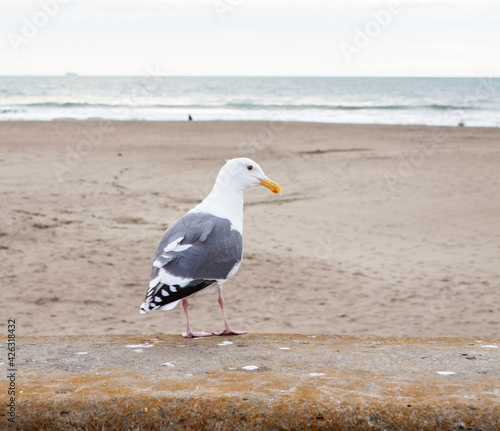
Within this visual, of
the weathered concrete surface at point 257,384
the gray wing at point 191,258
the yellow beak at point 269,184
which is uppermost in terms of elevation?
the yellow beak at point 269,184

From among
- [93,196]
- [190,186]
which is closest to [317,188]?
[190,186]

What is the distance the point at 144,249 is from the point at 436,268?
3.93 m

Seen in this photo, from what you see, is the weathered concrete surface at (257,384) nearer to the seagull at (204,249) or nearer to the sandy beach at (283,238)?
the seagull at (204,249)

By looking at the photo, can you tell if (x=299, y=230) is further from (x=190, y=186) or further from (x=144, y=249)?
(x=190, y=186)

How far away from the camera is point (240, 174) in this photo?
378 centimetres

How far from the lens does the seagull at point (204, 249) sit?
10.4 feet

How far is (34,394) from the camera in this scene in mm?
1854

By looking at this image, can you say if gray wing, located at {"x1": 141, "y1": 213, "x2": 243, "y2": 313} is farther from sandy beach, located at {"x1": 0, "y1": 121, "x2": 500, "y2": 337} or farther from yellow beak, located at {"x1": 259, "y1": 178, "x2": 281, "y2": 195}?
sandy beach, located at {"x1": 0, "y1": 121, "x2": 500, "y2": 337}

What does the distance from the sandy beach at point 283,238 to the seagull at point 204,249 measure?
92.4 inches

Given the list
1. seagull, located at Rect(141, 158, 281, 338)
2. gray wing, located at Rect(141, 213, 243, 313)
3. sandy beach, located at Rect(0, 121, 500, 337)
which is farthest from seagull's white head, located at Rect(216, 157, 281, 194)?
sandy beach, located at Rect(0, 121, 500, 337)

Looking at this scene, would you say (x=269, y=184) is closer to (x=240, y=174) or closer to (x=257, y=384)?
(x=240, y=174)

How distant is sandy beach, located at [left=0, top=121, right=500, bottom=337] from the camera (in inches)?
243

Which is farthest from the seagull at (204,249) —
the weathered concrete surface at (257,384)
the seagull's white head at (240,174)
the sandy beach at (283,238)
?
the sandy beach at (283,238)

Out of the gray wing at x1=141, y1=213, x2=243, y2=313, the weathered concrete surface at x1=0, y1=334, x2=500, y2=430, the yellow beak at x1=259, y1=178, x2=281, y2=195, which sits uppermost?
the yellow beak at x1=259, y1=178, x2=281, y2=195
